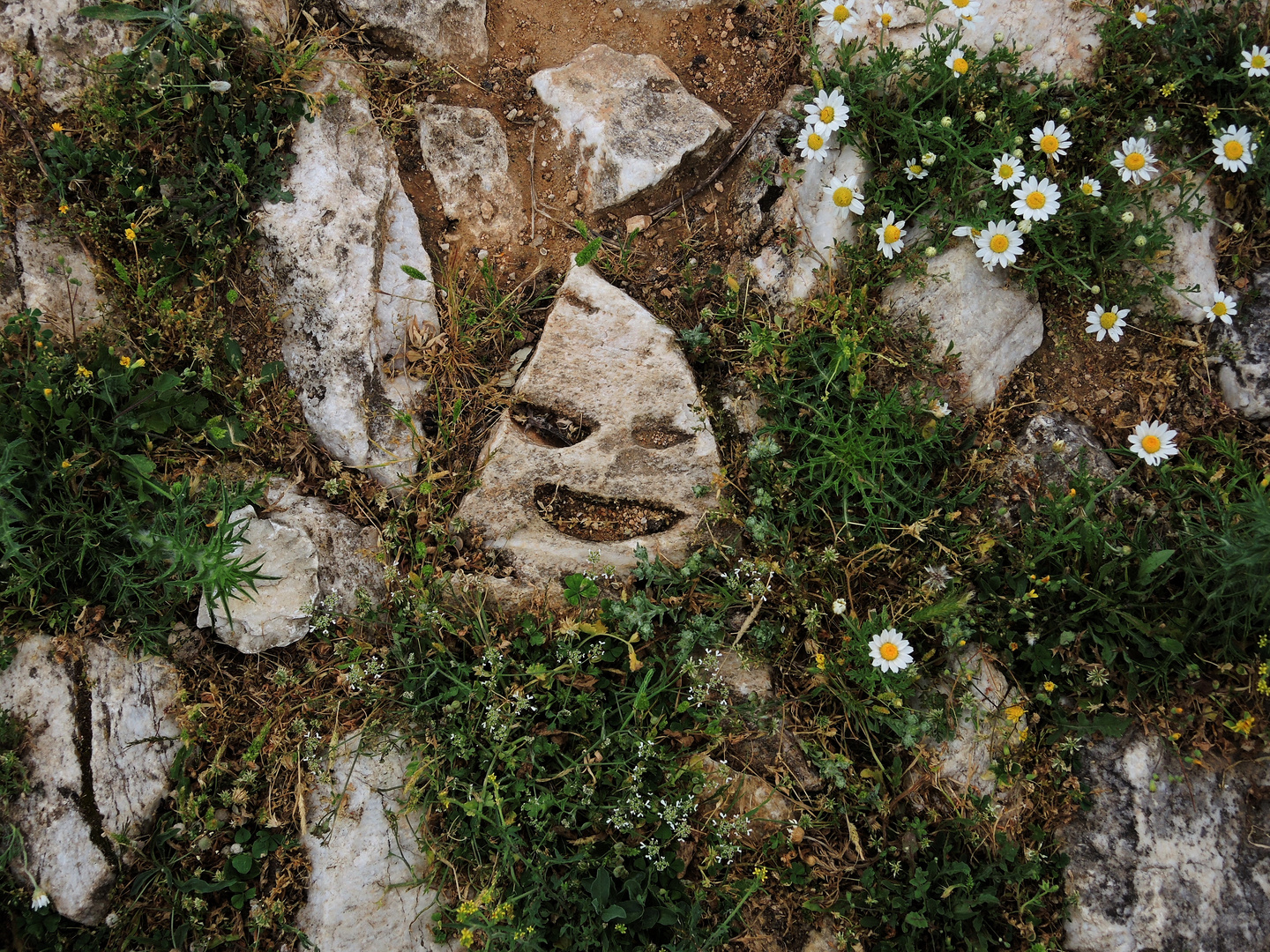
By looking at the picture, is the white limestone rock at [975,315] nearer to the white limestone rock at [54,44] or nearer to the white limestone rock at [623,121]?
the white limestone rock at [623,121]

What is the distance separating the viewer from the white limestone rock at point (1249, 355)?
11.8ft

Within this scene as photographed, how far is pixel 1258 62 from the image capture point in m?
3.49

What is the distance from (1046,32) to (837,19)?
1043 millimetres

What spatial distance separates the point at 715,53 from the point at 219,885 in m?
4.76

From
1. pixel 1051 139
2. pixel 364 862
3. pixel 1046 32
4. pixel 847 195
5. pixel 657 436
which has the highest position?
pixel 1046 32

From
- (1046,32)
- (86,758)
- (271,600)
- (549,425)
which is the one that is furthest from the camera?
(549,425)

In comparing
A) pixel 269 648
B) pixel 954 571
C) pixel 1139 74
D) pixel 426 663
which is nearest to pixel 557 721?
pixel 426 663

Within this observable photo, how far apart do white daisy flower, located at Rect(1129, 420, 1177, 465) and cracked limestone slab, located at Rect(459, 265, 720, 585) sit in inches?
76.9

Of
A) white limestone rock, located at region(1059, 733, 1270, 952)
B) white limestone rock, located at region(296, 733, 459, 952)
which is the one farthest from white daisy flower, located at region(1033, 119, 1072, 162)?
white limestone rock, located at region(296, 733, 459, 952)

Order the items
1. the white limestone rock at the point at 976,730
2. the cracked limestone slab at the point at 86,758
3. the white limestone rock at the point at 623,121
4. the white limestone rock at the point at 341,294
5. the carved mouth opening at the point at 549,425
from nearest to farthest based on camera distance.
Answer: the cracked limestone slab at the point at 86,758 → the white limestone rock at the point at 976,730 → the white limestone rock at the point at 341,294 → the carved mouth opening at the point at 549,425 → the white limestone rock at the point at 623,121

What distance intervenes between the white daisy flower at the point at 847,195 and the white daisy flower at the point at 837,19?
0.67m

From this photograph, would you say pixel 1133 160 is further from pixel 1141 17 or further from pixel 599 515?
pixel 599 515

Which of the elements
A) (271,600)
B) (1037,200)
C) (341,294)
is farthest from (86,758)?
(1037,200)

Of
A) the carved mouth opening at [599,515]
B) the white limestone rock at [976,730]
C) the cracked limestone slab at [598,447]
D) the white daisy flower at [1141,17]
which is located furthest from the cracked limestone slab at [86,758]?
the white daisy flower at [1141,17]
